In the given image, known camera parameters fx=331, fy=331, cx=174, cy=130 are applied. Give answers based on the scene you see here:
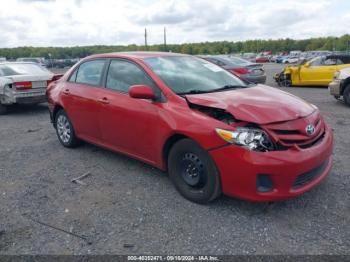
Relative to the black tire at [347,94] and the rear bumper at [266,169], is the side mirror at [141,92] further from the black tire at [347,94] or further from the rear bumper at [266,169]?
the black tire at [347,94]

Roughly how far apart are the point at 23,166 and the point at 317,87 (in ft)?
39.6

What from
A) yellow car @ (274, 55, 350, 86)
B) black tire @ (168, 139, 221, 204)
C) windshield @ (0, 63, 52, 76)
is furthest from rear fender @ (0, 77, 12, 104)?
yellow car @ (274, 55, 350, 86)

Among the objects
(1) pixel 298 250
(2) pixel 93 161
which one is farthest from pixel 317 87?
(1) pixel 298 250

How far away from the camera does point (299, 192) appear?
313 cm

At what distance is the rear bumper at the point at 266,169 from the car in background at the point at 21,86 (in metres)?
7.05

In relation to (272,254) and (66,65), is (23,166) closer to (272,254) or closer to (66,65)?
(272,254)

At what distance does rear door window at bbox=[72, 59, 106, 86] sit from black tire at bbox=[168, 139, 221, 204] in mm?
1828

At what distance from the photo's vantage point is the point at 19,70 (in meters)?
9.38

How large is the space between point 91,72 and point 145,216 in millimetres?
2564

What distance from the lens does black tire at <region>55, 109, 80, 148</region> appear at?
5428 mm

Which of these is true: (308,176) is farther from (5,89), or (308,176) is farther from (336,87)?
(5,89)

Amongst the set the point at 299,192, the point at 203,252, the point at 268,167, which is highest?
the point at 268,167

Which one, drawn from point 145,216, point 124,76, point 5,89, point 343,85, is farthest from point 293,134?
point 5,89

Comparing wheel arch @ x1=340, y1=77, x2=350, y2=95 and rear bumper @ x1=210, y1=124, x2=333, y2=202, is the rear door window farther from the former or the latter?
wheel arch @ x1=340, y1=77, x2=350, y2=95
